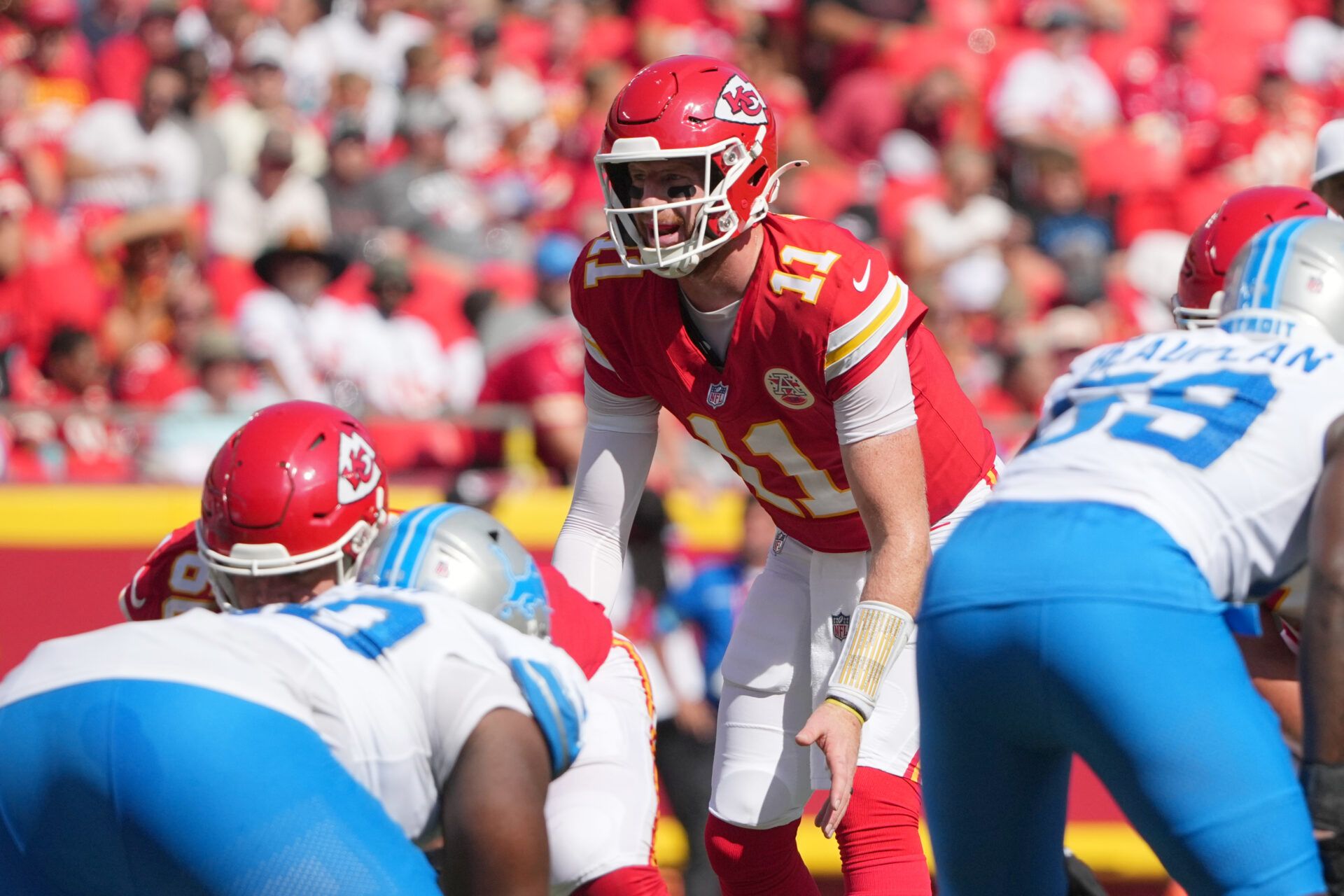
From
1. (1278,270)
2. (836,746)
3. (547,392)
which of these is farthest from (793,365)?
(547,392)

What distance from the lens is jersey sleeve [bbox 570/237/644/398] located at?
391 centimetres

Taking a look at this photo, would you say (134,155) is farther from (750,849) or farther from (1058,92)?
(750,849)

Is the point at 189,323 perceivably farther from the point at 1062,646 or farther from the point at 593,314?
the point at 1062,646

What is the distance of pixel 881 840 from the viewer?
3.73 meters

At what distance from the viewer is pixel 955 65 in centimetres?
1058

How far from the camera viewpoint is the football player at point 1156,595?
2553 millimetres

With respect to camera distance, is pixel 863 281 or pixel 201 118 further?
pixel 201 118

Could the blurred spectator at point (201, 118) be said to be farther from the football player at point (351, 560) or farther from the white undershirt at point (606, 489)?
the football player at point (351, 560)

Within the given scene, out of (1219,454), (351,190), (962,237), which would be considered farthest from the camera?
(962,237)

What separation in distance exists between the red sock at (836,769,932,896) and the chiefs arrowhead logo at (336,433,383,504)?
126 cm

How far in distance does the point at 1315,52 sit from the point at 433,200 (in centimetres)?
642

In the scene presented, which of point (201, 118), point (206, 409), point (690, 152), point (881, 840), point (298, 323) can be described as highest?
point (690, 152)

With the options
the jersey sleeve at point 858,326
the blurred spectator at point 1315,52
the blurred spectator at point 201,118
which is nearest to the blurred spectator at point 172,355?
the blurred spectator at point 201,118

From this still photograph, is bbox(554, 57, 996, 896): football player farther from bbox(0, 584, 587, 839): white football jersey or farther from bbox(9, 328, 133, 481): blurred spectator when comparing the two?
bbox(9, 328, 133, 481): blurred spectator
